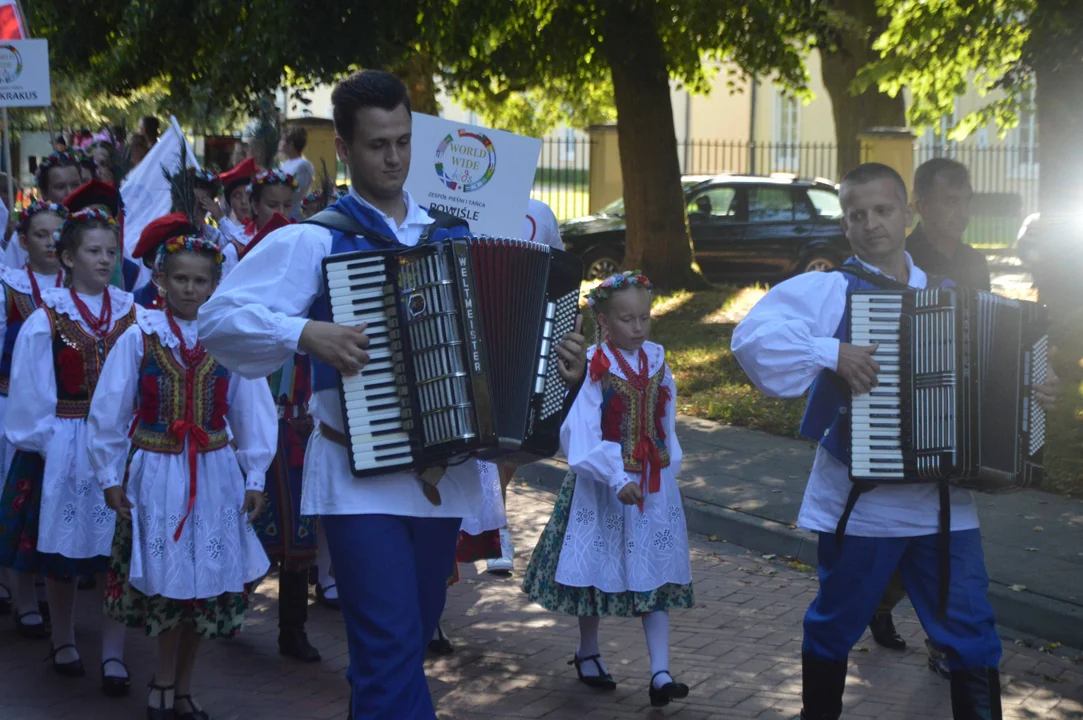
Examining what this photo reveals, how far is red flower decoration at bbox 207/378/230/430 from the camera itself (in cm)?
545

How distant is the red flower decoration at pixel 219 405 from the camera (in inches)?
215

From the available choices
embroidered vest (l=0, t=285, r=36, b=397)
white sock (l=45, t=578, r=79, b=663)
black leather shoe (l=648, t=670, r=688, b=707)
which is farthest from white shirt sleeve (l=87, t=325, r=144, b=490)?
black leather shoe (l=648, t=670, r=688, b=707)

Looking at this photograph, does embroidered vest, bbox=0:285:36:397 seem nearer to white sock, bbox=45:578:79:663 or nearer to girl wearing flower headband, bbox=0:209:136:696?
girl wearing flower headband, bbox=0:209:136:696

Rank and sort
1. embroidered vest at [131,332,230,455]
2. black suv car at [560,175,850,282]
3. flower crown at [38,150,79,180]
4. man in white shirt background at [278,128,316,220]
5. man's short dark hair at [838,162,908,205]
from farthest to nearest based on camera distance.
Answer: black suv car at [560,175,850,282], man in white shirt background at [278,128,316,220], flower crown at [38,150,79,180], embroidered vest at [131,332,230,455], man's short dark hair at [838,162,908,205]

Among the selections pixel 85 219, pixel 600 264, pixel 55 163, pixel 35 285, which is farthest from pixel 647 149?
pixel 85 219

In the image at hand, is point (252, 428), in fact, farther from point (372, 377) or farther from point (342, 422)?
point (372, 377)

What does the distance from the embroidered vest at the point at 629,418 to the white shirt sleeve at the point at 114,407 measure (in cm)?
184

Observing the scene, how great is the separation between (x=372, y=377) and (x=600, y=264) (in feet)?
59.6

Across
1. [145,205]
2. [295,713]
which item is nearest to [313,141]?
[145,205]

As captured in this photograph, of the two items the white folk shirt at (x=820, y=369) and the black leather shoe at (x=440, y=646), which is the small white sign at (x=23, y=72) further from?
the white folk shirt at (x=820, y=369)

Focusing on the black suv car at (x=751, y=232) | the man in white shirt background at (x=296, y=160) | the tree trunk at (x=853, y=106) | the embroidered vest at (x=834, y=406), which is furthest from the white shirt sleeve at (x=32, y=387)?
the tree trunk at (x=853, y=106)

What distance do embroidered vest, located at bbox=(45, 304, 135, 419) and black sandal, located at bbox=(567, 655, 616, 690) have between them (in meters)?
2.32

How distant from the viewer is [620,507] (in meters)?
5.77

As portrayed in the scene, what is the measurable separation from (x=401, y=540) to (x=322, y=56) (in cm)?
1365
